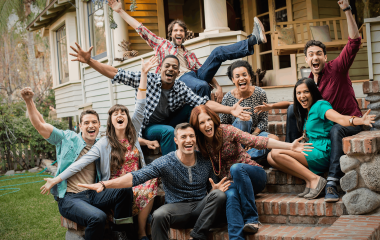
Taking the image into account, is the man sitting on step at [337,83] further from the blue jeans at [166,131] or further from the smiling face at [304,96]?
the blue jeans at [166,131]

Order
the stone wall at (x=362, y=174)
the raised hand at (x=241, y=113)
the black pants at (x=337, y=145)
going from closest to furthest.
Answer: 1. the stone wall at (x=362, y=174)
2. the black pants at (x=337, y=145)
3. the raised hand at (x=241, y=113)

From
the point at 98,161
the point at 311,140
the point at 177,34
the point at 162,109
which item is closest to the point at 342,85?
the point at 311,140

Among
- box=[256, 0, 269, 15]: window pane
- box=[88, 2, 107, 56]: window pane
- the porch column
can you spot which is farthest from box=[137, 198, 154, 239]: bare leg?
box=[88, 2, 107, 56]: window pane

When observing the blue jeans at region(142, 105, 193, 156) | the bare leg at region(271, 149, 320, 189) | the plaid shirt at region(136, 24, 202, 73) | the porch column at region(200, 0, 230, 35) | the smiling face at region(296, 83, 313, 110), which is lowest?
the bare leg at region(271, 149, 320, 189)

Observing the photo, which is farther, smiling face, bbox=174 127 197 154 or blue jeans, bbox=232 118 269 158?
blue jeans, bbox=232 118 269 158

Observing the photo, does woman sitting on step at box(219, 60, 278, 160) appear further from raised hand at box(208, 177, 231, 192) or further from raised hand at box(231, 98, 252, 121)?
raised hand at box(208, 177, 231, 192)

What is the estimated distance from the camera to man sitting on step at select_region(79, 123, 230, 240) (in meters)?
2.85

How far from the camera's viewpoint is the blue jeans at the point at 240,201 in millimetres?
2750

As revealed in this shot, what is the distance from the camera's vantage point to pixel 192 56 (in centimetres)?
482

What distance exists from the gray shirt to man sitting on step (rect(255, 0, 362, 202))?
1013 mm

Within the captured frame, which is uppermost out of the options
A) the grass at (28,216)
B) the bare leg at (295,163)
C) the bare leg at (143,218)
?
the bare leg at (295,163)

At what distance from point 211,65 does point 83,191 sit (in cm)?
218

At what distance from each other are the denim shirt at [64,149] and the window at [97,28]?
5880 mm

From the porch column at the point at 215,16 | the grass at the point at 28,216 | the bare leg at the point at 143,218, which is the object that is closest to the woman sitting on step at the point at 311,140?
the bare leg at the point at 143,218
